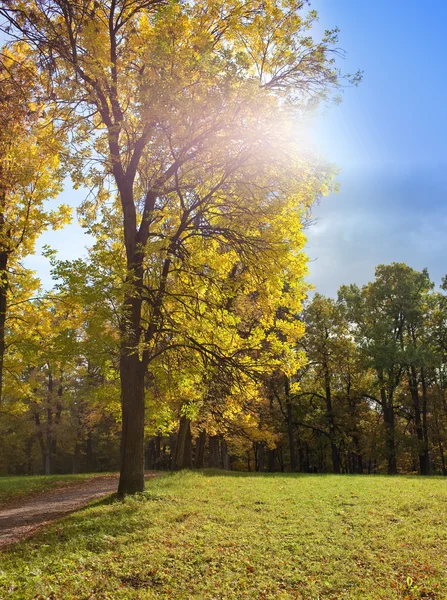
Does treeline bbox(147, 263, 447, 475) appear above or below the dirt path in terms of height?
above

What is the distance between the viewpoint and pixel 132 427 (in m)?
9.99

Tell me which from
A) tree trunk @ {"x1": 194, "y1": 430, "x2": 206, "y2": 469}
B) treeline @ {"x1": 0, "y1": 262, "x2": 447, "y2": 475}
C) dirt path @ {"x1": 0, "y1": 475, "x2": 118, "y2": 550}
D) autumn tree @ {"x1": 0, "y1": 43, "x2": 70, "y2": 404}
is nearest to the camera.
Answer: dirt path @ {"x1": 0, "y1": 475, "x2": 118, "y2": 550}

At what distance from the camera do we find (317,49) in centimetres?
951

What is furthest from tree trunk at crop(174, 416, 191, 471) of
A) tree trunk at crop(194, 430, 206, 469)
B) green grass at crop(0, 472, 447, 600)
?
green grass at crop(0, 472, 447, 600)

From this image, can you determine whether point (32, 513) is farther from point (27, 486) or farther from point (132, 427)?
point (27, 486)

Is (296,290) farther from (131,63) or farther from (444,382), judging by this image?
(444,382)

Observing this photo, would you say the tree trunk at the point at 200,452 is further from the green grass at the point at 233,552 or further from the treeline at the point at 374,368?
the green grass at the point at 233,552

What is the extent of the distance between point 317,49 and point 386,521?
9902 mm

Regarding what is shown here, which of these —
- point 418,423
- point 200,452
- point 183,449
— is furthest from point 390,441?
point 183,449

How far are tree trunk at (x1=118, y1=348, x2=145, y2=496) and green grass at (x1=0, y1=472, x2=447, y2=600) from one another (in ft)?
1.64

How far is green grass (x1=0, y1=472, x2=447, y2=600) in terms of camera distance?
5.07 m

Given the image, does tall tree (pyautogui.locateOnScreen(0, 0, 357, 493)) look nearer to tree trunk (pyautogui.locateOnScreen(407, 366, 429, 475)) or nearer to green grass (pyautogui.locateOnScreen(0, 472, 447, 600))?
green grass (pyautogui.locateOnScreen(0, 472, 447, 600))

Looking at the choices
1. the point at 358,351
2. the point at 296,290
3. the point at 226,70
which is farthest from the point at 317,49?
the point at 358,351

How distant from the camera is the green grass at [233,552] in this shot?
5066 mm
